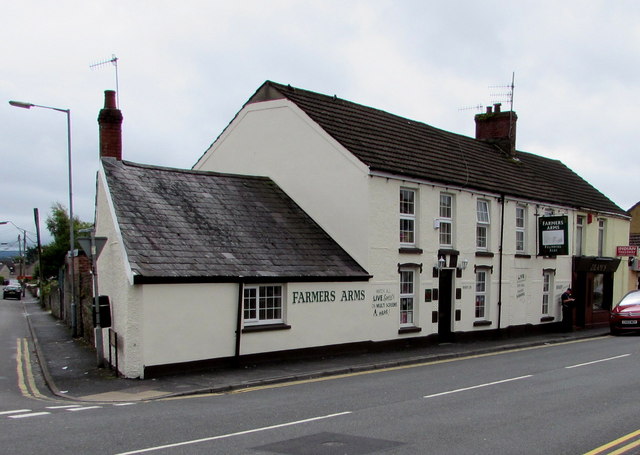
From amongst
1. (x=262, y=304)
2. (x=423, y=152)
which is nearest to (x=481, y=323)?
(x=423, y=152)

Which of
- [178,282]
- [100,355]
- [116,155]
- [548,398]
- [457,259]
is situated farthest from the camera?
[457,259]

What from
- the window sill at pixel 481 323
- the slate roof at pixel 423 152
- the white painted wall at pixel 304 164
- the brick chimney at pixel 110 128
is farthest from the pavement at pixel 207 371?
the brick chimney at pixel 110 128

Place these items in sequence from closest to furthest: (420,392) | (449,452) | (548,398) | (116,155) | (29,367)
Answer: (449,452) < (548,398) < (420,392) < (29,367) < (116,155)

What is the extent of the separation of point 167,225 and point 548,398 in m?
9.52

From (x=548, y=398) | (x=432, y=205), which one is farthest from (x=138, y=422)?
(x=432, y=205)

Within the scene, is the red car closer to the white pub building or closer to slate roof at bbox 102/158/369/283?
the white pub building

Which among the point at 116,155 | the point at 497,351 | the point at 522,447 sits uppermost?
the point at 116,155

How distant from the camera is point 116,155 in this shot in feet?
65.4

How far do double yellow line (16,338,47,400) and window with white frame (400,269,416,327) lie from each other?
10.5 m

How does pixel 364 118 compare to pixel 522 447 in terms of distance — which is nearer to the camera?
pixel 522 447

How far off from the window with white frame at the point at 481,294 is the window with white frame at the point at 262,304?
9385 millimetres

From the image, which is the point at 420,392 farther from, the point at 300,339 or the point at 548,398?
the point at 300,339

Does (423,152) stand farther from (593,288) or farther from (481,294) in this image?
(593,288)

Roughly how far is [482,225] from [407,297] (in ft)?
16.4
